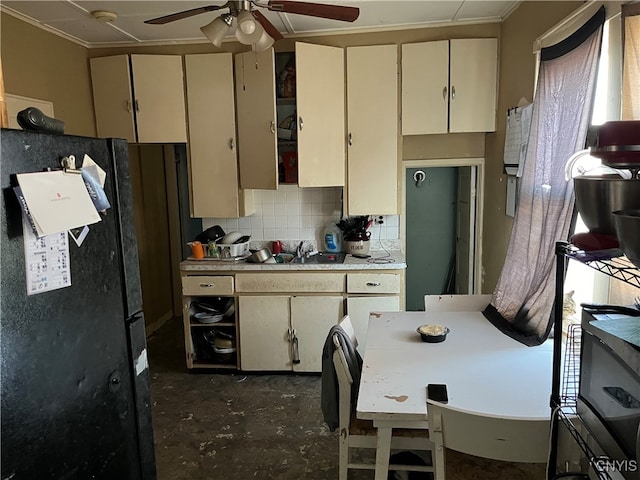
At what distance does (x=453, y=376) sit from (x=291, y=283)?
5.71ft

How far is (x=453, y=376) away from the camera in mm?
1803

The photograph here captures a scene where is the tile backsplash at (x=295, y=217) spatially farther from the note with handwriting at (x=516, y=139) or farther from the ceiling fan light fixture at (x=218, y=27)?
the ceiling fan light fixture at (x=218, y=27)

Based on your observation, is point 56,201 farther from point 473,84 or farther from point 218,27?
point 473,84

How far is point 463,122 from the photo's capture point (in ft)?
10.7

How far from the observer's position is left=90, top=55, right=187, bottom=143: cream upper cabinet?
11.3ft

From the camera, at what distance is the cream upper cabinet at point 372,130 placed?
130 inches

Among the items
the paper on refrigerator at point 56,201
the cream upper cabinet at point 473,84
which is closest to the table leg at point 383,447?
the paper on refrigerator at point 56,201

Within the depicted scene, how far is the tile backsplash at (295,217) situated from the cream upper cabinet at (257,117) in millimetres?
430

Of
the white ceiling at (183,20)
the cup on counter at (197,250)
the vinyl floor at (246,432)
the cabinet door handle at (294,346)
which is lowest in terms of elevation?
the vinyl floor at (246,432)

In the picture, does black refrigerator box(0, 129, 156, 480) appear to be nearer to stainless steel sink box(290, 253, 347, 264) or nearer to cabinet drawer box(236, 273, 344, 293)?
cabinet drawer box(236, 273, 344, 293)

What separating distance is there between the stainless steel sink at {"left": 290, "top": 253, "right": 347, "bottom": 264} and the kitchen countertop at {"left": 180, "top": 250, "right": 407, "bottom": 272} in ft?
0.21

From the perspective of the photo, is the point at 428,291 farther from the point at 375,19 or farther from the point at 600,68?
the point at 600,68

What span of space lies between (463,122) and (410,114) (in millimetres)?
375

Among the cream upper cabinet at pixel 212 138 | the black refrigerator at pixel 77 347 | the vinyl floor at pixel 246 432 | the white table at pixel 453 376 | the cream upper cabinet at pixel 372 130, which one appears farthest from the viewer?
the cream upper cabinet at pixel 212 138
